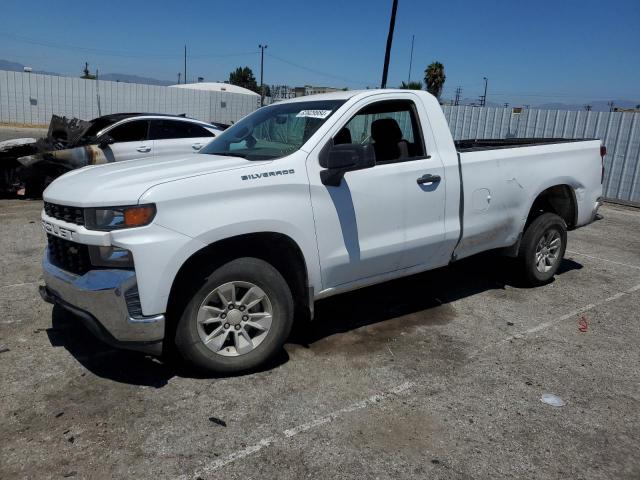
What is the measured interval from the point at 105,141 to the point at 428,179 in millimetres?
6542

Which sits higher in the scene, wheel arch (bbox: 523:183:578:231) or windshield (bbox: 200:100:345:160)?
windshield (bbox: 200:100:345:160)

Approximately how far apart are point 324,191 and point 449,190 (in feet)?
4.33

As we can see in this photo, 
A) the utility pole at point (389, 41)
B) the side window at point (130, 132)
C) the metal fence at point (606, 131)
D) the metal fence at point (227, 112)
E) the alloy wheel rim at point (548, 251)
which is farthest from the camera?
the utility pole at point (389, 41)

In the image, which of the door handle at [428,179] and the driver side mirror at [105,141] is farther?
the driver side mirror at [105,141]

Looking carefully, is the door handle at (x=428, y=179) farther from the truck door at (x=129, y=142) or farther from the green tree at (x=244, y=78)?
the green tree at (x=244, y=78)

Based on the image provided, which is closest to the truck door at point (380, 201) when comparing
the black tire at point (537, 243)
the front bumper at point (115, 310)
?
the front bumper at point (115, 310)

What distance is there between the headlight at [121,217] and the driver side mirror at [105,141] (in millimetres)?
6359

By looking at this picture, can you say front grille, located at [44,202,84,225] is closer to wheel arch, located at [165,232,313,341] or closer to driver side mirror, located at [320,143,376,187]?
wheel arch, located at [165,232,313,341]

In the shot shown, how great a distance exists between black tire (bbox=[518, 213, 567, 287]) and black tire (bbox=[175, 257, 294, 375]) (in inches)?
118

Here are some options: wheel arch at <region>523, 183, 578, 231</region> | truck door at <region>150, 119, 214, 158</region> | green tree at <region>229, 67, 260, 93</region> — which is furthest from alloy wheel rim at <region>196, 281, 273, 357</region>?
green tree at <region>229, 67, 260, 93</region>

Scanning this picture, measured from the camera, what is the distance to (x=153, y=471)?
2738 mm

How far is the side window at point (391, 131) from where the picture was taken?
4.45 m

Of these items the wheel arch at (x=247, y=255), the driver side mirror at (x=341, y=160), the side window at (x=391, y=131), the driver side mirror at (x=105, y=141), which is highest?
the side window at (x=391, y=131)

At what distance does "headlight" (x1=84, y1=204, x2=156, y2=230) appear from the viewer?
10.4 feet
